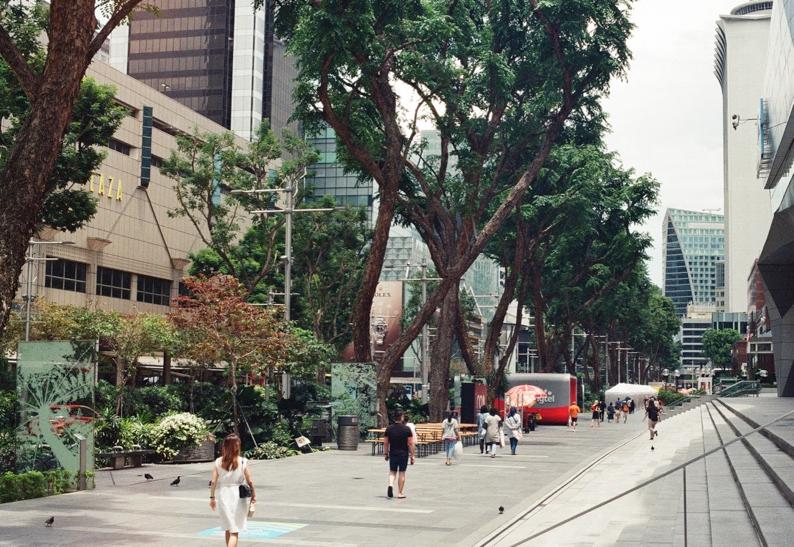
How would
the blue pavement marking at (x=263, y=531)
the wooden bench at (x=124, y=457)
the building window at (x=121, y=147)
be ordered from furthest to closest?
the building window at (x=121, y=147)
the wooden bench at (x=124, y=457)
the blue pavement marking at (x=263, y=531)

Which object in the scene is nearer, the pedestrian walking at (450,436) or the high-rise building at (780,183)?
the pedestrian walking at (450,436)

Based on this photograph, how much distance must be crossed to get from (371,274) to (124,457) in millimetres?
12495

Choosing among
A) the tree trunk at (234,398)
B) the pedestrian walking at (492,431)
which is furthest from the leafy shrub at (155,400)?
the pedestrian walking at (492,431)

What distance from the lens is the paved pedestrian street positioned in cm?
1348

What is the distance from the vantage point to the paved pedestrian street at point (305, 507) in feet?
44.2

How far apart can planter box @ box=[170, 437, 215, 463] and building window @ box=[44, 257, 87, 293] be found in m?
35.6

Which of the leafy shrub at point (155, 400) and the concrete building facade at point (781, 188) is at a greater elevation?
the concrete building facade at point (781, 188)

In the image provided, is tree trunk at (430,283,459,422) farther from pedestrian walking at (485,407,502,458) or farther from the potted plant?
the potted plant

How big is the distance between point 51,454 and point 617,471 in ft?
44.5

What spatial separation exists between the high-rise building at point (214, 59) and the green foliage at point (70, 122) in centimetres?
8674

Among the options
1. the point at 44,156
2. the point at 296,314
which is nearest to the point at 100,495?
the point at 44,156

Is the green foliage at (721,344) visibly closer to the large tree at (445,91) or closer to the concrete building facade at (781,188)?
the concrete building facade at (781,188)

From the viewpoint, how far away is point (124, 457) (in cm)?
2334

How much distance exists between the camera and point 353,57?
1271 inches
